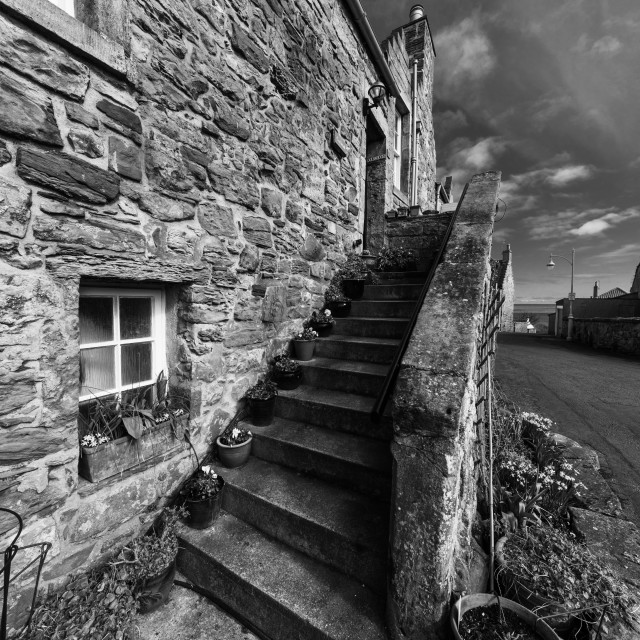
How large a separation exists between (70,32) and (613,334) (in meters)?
16.3

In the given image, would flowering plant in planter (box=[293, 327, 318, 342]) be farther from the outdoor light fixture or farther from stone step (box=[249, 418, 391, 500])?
the outdoor light fixture

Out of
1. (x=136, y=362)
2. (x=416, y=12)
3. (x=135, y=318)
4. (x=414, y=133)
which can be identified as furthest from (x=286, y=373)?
(x=416, y=12)

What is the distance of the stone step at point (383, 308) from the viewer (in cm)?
387

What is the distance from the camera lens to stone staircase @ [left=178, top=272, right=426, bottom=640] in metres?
1.82

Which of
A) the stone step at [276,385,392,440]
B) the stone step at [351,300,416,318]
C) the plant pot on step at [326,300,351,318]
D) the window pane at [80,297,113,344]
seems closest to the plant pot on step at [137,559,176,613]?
the stone step at [276,385,392,440]

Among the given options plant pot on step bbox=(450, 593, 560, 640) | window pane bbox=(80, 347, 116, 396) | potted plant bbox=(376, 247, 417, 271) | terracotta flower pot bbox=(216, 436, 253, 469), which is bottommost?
plant pot on step bbox=(450, 593, 560, 640)

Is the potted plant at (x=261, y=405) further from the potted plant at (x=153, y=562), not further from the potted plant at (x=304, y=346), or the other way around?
the potted plant at (x=153, y=562)

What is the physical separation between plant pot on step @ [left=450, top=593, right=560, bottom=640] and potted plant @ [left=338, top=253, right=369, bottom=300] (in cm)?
342

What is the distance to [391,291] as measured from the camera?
438 centimetres

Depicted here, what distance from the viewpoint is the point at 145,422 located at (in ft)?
7.50

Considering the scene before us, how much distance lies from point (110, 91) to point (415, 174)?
8600 mm

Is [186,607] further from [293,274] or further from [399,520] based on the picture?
[293,274]

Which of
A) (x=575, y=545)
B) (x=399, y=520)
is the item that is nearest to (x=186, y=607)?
(x=399, y=520)

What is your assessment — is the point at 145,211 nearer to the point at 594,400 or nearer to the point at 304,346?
the point at 304,346
